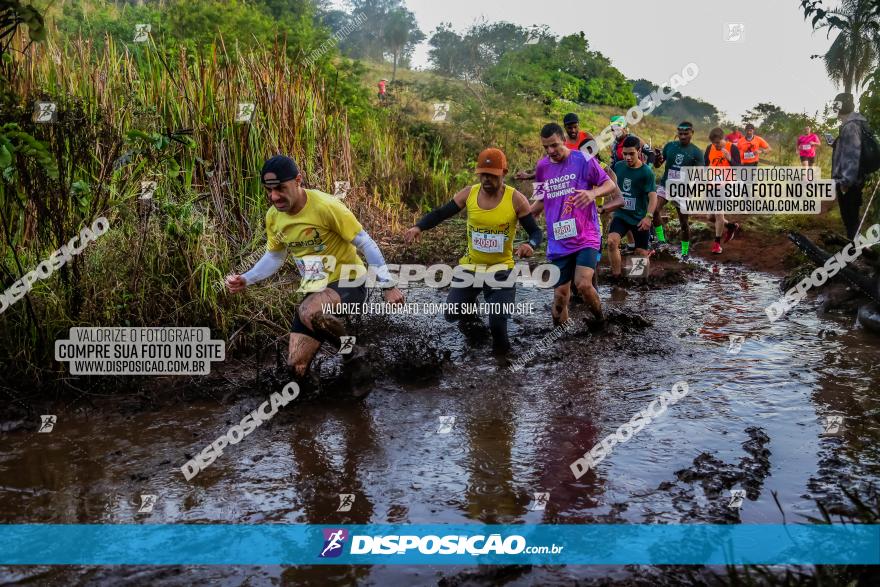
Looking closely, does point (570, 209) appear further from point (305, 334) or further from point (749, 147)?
point (749, 147)

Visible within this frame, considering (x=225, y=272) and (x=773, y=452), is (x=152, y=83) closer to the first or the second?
(x=225, y=272)

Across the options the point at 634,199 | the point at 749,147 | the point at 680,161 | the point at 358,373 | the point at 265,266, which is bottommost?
the point at 358,373

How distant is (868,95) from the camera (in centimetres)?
898

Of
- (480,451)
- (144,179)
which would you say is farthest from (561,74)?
(480,451)

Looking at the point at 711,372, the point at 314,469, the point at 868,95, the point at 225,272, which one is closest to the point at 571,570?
the point at 314,469

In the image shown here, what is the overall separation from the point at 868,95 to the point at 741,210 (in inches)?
256

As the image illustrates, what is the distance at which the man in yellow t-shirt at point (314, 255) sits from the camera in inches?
213

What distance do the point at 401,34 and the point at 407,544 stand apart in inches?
1964

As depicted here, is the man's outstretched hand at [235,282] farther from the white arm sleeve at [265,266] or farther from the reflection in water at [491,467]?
the reflection in water at [491,467]

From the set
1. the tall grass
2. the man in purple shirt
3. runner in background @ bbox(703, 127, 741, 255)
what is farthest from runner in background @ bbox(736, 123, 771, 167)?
the tall grass

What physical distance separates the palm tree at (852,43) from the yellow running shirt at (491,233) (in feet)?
11.1

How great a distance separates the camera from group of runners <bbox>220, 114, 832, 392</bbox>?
5492 mm

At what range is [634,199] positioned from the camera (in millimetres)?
9680

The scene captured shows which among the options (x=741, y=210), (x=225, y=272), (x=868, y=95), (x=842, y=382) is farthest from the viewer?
(x=741, y=210)
